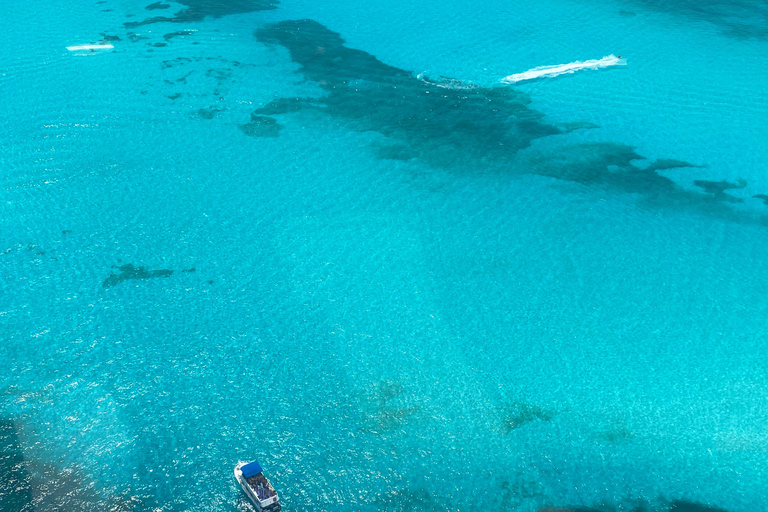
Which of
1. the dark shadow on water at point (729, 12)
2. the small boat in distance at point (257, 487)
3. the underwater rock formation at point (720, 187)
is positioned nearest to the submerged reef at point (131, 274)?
the small boat in distance at point (257, 487)

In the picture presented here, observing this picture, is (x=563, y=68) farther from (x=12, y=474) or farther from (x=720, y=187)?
(x=12, y=474)

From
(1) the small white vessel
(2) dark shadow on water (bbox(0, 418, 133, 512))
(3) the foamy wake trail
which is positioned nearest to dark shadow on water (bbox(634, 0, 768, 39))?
(3) the foamy wake trail

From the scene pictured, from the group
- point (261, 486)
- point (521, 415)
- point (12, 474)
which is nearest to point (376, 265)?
point (521, 415)

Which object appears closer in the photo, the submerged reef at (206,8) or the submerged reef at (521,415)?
the submerged reef at (521,415)

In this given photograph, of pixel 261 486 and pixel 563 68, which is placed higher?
pixel 563 68

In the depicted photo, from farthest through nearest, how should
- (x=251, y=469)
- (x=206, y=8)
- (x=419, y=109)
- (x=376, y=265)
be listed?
(x=206, y=8), (x=419, y=109), (x=376, y=265), (x=251, y=469)

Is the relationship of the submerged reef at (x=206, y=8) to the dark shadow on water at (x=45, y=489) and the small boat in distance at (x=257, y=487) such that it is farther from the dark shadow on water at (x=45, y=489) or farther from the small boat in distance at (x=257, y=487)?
the small boat in distance at (x=257, y=487)
